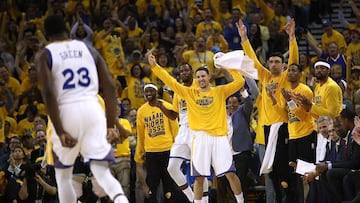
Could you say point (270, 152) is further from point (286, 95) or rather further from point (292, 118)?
point (286, 95)

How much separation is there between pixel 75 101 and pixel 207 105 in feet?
14.3

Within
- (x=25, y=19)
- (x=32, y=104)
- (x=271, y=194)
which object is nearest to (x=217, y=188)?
(x=271, y=194)

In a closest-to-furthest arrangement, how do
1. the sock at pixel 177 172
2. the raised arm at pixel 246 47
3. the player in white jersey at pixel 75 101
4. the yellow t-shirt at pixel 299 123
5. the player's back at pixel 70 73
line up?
the player in white jersey at pixel 75 101 → the player's back at pixel 70 73 → the yellow t-shirt at pixel 299 123 → the raised arm at pixel 246 47 → the sock at pixel 177 172

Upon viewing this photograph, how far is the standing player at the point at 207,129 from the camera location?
13102mm

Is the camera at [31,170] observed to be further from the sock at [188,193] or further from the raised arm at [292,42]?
the raised arm at [292,42]

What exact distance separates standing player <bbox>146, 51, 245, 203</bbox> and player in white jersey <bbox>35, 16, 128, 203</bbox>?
409cm

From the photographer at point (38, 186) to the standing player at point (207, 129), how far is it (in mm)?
2829

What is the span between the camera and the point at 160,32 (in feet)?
68.8

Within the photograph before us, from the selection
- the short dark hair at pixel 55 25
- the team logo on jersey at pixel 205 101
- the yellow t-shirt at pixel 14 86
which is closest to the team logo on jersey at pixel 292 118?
the team logo on jersey at pixel 205 101

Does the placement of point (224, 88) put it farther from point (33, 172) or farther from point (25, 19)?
point (25, 19)

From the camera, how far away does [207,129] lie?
13.2 meters

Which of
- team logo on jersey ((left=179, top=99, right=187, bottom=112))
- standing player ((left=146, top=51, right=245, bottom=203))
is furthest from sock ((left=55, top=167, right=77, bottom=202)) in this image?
team logo on jersey ((left=179, top=99, right=187, bottom=112))

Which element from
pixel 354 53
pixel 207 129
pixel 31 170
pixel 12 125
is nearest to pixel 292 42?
pixel 207 129

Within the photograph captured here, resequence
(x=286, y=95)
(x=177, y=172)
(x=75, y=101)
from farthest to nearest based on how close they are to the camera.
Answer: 1. (x=177, y=172)
2. (x=286, y=95)
3. (x=75, y=101)
